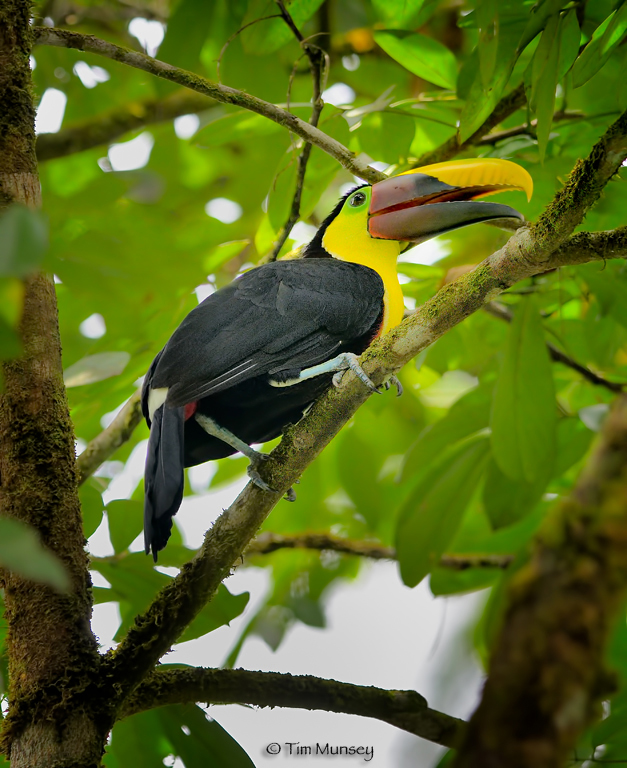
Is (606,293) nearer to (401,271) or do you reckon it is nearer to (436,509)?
(401,271)

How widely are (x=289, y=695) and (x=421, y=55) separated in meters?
2.46

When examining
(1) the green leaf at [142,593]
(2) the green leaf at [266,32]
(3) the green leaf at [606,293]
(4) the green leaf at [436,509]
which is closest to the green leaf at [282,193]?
(2) the green leaf at [266,32]

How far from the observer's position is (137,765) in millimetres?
2410

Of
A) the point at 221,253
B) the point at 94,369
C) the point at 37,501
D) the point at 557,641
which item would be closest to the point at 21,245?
the point at 557,641

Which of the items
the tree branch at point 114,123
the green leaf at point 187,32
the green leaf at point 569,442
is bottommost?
the green leaf at point 569,442

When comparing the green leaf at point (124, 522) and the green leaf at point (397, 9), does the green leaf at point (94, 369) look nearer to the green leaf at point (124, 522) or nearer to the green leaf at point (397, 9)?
the green leaf at point (124, 522)

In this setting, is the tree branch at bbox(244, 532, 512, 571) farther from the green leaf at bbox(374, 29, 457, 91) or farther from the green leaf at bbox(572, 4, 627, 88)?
the green leaf at bbox(572, 4, 627, 88)

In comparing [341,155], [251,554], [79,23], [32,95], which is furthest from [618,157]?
[79,23]

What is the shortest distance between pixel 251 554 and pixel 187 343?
5.20ft

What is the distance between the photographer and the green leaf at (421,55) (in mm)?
3045

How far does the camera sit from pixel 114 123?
188 inches

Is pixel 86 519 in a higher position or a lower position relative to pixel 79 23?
lower

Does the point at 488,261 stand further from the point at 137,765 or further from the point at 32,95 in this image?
the point at 137,765

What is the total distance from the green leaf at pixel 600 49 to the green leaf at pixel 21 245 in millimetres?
1820
